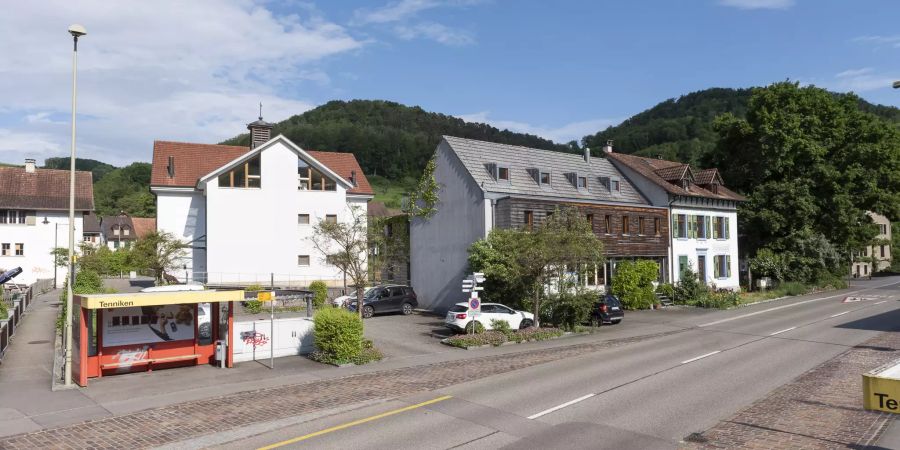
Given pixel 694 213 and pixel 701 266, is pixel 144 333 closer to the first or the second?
pixel 694 213

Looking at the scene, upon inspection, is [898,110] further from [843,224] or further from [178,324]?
[178,324]

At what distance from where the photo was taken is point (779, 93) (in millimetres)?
52688

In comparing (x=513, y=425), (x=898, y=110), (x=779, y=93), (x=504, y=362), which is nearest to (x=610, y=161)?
(x=779, y=93)

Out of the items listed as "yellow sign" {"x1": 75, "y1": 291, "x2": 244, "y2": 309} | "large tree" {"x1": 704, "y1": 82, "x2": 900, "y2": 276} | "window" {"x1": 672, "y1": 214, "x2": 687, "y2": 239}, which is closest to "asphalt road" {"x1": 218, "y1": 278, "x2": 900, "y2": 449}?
"yellow sign" {"x1": 75, "y1": 291, "x2": 244, "y2": 309}

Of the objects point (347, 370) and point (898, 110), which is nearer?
point (347, 370)

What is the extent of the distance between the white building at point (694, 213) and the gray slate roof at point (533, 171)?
4.75 feet

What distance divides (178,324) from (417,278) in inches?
797

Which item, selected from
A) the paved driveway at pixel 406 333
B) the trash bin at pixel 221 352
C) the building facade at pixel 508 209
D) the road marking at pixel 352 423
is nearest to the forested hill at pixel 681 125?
the building facade at pixel 508 209

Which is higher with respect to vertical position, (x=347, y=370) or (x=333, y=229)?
(x=333, y=229)

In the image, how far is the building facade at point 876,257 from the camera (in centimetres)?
8394

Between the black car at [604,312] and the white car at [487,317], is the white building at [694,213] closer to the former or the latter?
the black car at [604,312]

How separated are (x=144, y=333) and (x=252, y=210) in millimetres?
25070

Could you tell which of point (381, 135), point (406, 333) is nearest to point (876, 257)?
point (406, 333)

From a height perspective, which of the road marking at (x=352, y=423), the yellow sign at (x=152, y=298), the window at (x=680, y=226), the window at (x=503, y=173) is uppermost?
the window at (x=503, y=173)
